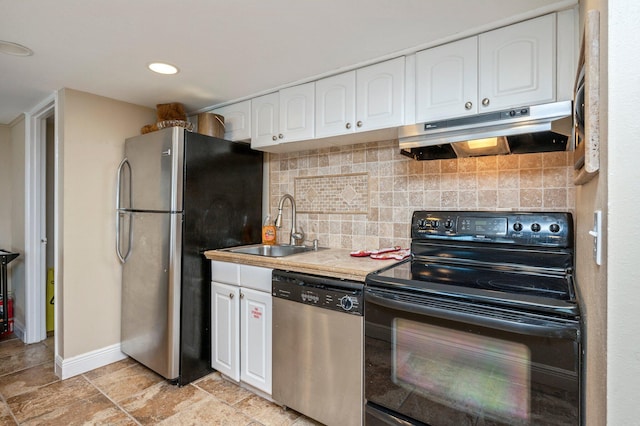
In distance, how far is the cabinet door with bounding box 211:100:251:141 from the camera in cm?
253

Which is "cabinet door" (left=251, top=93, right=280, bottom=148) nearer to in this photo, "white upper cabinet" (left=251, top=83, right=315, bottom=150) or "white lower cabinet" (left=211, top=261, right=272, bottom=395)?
"white upper cabinet" (left=251, top=83, right=315, bottom=150)

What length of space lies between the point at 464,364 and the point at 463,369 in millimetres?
21

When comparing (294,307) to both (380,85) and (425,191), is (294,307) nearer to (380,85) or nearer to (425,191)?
(425,191)

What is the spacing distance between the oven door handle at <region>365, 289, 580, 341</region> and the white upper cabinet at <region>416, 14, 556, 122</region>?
0.94m

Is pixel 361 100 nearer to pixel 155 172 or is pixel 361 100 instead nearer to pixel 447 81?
pixel 447 81

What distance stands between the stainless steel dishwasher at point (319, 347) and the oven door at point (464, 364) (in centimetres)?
9

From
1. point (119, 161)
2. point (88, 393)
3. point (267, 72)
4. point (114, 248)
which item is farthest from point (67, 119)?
point (88, 393)

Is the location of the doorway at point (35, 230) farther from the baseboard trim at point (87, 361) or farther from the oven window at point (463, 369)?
the oven window at point (463, 369)

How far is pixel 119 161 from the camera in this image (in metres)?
2.65

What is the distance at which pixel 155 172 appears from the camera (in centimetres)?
231

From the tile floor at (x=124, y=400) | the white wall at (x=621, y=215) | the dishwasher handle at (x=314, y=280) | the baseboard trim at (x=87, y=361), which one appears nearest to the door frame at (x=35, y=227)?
the tile floor at (x=124, y=400)

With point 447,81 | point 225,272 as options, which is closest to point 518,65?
point 447,81

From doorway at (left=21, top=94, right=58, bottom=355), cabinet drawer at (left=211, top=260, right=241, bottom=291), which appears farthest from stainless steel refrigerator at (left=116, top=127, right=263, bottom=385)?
doorway at (left=21, top=94, right=58, bottom=355)

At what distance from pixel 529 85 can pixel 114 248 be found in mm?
2943
